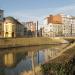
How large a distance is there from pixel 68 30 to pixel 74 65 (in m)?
146

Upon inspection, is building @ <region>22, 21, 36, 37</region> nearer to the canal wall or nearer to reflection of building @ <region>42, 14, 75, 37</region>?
reflection of building @ <region>42, 14, 75, 37</region>

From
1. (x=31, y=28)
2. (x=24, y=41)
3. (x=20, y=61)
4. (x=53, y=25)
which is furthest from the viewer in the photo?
(x=31, y=28)

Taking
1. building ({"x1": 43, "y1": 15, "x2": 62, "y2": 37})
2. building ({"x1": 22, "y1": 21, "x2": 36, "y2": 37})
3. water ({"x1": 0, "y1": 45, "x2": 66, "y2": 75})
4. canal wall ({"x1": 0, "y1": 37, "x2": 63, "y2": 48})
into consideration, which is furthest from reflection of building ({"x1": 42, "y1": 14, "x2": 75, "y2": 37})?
water ({"x1": 0, "y1": 45, "x2": 66, "y2": 75})

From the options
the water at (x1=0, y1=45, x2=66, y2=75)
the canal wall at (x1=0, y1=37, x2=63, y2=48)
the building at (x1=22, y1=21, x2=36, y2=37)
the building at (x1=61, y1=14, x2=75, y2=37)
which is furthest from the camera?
the building at (x1=61, y1=14, x2=75, y2=37)

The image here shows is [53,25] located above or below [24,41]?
above

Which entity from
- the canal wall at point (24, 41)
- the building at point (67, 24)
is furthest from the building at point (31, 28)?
the canal wall at point (24, 41)

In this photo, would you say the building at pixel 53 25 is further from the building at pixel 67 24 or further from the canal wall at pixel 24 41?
the canal wall at pixel 24 41

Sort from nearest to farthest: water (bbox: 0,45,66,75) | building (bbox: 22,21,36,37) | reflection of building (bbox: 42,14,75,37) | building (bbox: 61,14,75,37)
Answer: water (bbox: 0,45,66,75) < building (bbox: 22,21,36,37) < reflection of building (bbox: 42,14,75,37) < building (bbox: 61,14,75,37)

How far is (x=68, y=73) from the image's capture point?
55.9ft

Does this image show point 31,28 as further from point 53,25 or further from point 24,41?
point 24,41

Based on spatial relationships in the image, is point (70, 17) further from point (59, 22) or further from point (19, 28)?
point (19, 28)

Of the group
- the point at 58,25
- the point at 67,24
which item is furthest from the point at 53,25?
the point at 67,24

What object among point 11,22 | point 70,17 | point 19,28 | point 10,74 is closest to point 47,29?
point 70,17

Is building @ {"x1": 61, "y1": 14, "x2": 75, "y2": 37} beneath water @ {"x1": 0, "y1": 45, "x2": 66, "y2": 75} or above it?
above
